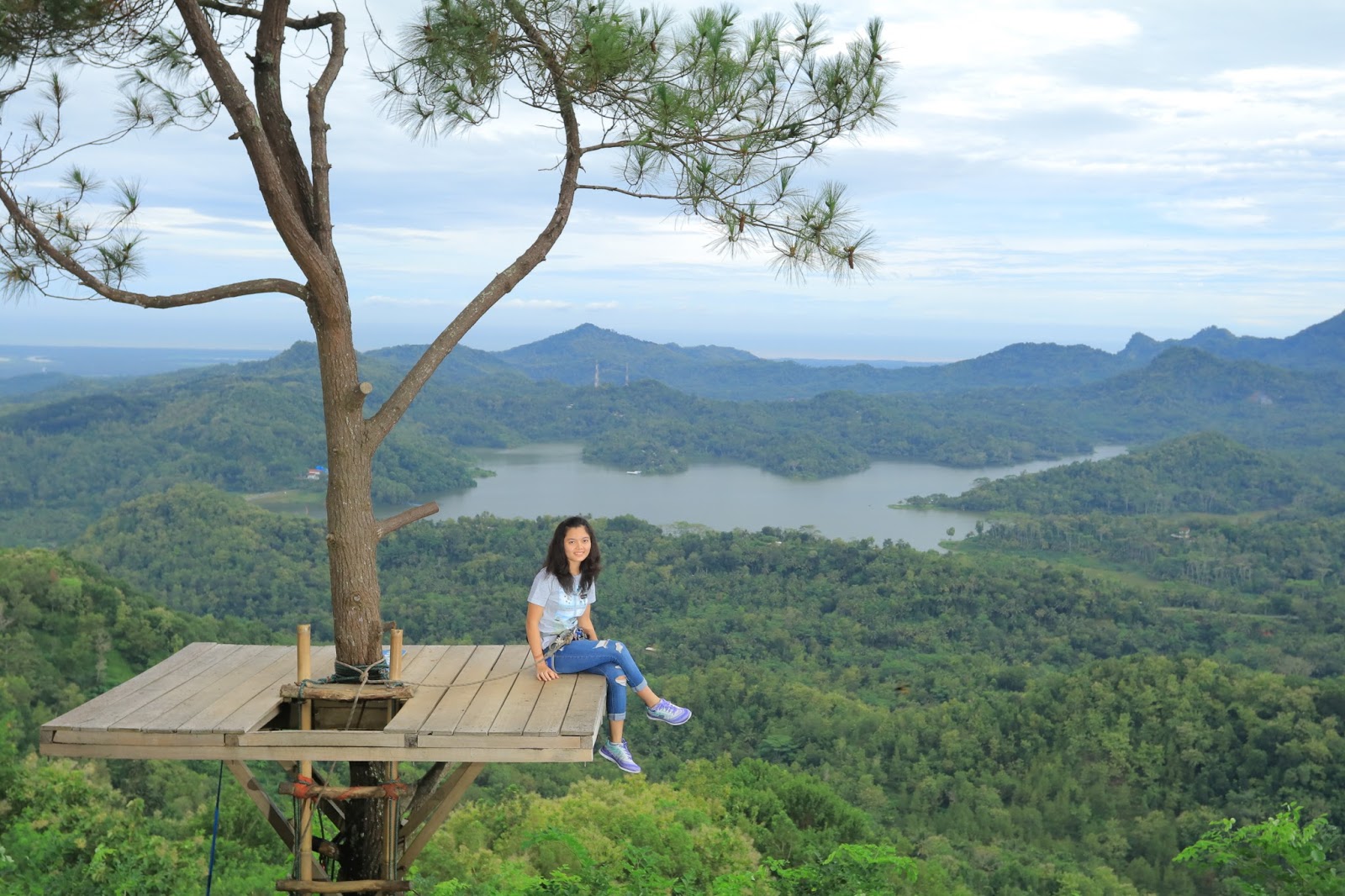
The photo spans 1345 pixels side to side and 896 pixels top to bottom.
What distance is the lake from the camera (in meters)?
46.2

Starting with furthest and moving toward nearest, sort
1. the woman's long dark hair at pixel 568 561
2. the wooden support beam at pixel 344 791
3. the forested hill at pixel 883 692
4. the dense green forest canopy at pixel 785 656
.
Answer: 1. the forested hill at pixel 883 692
2. the dense green forest canopy at pixel 785 656
3. the woman's long dark hair at pixel 568 561
4. the wooden support beam at pixel 344 791

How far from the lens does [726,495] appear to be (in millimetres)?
55125

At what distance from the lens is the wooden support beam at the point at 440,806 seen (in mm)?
2521

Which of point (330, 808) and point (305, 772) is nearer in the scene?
point (305, 772)

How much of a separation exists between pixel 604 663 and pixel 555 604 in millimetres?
228

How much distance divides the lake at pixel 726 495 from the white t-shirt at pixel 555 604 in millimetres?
37220

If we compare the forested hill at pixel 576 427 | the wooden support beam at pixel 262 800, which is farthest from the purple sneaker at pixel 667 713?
the forested hill at pixel 576 427

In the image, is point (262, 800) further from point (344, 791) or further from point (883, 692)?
point (883, 692)

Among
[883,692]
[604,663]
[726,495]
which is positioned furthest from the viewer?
[726,495]

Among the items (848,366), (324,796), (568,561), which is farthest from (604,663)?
(848,366)

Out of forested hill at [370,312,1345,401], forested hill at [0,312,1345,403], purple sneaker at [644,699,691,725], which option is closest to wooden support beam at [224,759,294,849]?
purple sneaker at [644,699,691,725]

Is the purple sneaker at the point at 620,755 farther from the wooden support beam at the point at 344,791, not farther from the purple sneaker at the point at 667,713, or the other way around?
the wooden support beam at the point at 344,791

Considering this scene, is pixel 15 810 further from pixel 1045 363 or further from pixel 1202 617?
pixel 1045 363

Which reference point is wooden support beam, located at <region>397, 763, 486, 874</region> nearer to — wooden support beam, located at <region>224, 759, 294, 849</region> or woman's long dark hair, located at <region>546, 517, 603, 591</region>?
wooden support beam, located at <region>224, 759, 294, 849</region>
